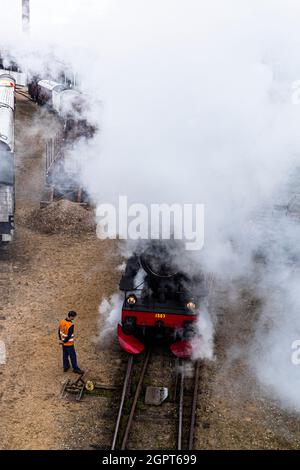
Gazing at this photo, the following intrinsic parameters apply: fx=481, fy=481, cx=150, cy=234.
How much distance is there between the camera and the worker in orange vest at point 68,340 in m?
7.63

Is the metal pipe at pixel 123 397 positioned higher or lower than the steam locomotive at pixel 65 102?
lower

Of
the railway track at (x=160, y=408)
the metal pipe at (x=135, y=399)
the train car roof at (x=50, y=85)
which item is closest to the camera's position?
the metal pipe at (x=135, y=399)

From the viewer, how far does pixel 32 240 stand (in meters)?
12.8

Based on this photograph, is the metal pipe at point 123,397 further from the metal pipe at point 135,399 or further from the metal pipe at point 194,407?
the metal pipe at point 194,407

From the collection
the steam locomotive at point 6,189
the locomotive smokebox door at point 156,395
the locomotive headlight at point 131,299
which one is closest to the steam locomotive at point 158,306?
the locomotive headlight at point 131,299

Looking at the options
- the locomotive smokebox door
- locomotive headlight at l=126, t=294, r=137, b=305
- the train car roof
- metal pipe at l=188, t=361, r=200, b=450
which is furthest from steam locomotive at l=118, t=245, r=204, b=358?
the train car roof

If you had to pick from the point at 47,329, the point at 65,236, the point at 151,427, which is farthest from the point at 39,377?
the point at 65,236

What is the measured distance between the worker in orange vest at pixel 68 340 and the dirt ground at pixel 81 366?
0.19m

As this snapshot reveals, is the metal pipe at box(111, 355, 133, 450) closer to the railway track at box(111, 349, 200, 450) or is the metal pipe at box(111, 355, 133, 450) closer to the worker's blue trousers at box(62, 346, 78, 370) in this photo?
the railway track at box(111, 349, 200, 450)

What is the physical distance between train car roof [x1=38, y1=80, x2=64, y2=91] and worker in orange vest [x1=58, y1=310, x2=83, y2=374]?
16.3m

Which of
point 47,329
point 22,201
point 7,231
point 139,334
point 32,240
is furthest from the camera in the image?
point 22,201

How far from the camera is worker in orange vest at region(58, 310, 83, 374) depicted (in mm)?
7630

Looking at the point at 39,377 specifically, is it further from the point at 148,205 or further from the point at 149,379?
the point at 148,205
